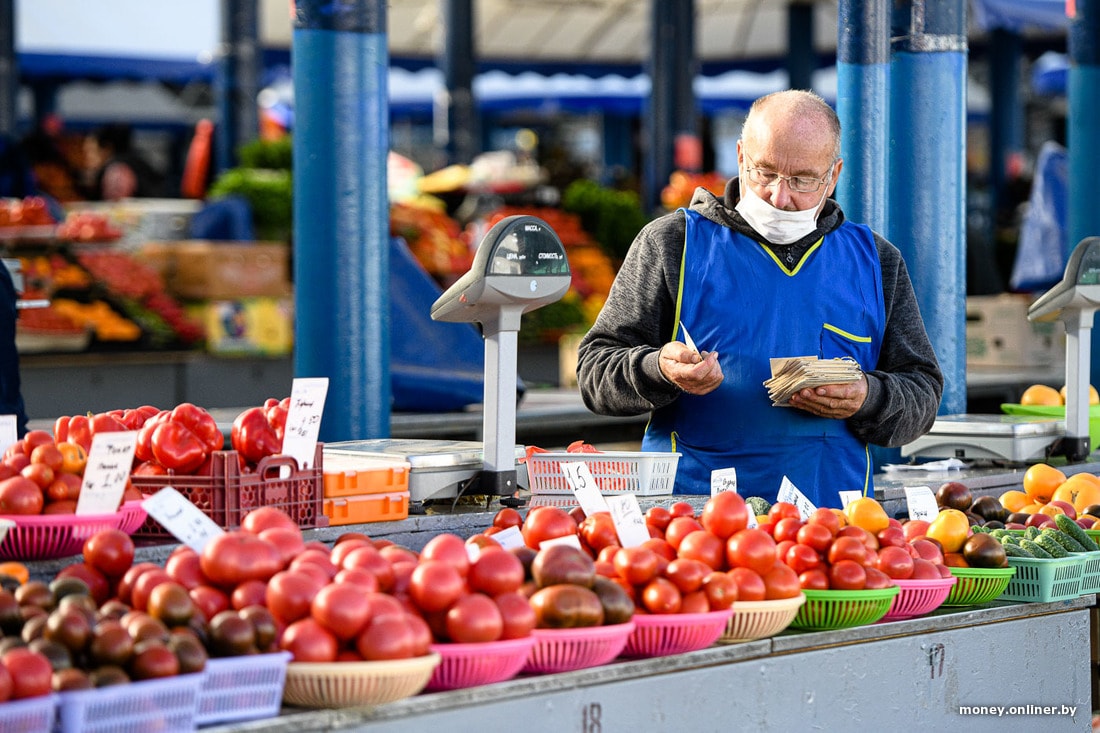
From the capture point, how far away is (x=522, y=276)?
3211 millimetres

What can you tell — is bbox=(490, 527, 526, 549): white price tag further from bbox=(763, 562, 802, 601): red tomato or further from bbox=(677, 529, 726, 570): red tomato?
bbox=(763, 562, 802, 601): red tomato

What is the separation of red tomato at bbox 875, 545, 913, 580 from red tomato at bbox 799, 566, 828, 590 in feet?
0.51

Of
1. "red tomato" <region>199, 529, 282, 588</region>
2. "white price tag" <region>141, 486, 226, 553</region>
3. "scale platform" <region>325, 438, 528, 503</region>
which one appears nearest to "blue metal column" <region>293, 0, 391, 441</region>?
"scale platform" <region>325, 438, 528, 503</region>

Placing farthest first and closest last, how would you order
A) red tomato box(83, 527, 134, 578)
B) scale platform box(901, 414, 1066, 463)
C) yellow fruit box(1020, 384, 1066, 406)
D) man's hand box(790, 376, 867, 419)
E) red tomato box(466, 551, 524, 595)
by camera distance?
yellow fruit box(1020, 384, 1066, 406) → scale platform box(901, 414, 1066, 463) → man's hand box(790, 376, 867, 419) → red tomato box(83, 527, 134, 578) → red tomato box(466, 551, 524, 595)

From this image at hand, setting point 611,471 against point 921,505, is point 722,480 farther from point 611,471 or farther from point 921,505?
point 921,505

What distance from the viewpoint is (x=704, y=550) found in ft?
8.84

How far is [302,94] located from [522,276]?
191 centimetres

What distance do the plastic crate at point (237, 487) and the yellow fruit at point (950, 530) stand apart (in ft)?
4.19

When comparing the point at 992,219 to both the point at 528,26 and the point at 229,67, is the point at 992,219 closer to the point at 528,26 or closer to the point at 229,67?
the point at 528,26

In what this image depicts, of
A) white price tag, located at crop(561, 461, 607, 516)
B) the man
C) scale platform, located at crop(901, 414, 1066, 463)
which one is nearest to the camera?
white price tag, located at crop(561, 461, 607, 516)

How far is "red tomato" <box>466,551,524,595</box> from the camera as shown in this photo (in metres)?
2.31

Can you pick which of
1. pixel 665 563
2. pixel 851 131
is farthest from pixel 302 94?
pixel 665 563

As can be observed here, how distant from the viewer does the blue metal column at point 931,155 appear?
17.1 feet

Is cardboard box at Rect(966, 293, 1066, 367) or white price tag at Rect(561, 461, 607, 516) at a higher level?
cardboard box at Rect(966, 293, 1066, 367)
